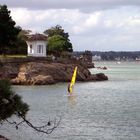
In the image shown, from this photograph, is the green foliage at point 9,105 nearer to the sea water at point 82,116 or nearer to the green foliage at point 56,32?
the sea water at point 82,116

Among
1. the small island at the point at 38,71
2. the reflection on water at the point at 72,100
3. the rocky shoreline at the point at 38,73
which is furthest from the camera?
the small island at the point at 38,71

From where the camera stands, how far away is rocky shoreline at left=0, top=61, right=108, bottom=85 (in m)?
90.3

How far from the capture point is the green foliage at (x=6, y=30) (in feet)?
217

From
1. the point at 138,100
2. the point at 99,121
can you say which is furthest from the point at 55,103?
the point at 99,121

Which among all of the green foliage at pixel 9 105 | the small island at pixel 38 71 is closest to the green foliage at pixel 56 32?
the small island at pixel 38 71

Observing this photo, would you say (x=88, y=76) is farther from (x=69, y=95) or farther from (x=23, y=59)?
(x=69, y=95)

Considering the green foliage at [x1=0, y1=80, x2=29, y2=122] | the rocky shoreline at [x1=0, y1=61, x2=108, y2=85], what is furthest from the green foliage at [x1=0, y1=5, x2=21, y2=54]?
the green foliage at [x1=0, y1=80, x2=29, y2=122]

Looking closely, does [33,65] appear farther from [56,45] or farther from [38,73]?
[56,45]

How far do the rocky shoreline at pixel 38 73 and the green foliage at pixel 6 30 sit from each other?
10.7 m

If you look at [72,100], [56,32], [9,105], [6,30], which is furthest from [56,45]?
[9,105]

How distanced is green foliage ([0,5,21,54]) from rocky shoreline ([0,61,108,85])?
1070cm

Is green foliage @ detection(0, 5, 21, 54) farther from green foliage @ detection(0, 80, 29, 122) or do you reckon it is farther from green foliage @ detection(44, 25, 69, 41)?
green foliage @ detection(44, 25, 69, 41)

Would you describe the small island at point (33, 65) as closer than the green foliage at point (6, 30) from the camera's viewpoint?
No

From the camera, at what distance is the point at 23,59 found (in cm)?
9806
